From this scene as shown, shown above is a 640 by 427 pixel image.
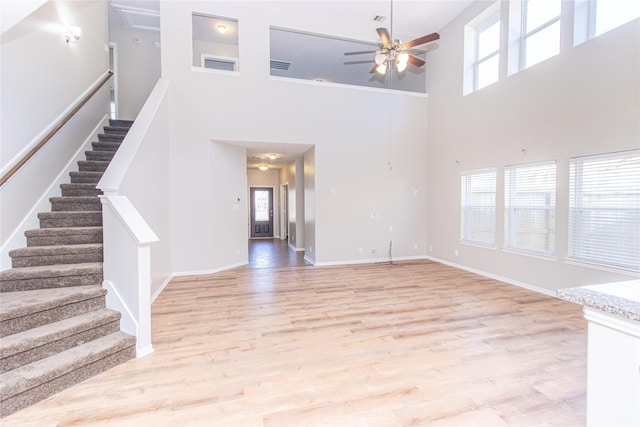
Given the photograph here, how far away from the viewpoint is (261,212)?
36.9 feet

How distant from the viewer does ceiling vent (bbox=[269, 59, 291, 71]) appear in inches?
313

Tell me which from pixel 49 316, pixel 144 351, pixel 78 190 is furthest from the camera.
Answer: pixel 78 190

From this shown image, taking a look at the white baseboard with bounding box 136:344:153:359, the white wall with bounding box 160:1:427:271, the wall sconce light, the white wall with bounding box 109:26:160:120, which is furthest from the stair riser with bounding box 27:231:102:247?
the white wall with bounding box 109:26:160:120

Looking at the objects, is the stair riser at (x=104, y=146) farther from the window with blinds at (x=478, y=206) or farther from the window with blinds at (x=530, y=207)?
the window with blinds at (x=530, y=207)

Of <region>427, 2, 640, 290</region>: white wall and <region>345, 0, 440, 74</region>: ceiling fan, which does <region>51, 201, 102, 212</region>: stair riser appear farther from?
<region>427, 2, 640, 290</region>: white wall

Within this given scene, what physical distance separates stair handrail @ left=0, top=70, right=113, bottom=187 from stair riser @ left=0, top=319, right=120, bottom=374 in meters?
1.65

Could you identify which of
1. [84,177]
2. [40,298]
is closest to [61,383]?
[40,298]

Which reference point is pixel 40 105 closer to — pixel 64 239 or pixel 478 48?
pixel 64 239

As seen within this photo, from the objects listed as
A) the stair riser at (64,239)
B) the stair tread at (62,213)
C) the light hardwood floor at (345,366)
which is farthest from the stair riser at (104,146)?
the light hardwood floor at (345,366)

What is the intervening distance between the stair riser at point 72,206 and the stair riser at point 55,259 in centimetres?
95

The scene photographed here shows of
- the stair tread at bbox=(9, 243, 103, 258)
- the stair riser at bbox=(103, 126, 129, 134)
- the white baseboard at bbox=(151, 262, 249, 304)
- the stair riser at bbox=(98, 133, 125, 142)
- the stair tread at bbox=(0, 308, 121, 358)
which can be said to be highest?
the stair riser at bbox=(103, 126, 129, 134)

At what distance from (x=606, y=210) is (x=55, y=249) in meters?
6.50

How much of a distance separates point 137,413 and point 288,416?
101 cm

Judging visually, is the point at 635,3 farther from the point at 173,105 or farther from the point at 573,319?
the point at 173,105
